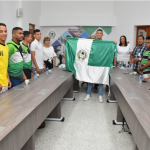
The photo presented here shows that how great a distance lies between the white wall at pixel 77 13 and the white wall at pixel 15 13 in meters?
0.43

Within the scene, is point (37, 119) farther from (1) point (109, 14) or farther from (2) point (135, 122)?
(1) point (109, 14)

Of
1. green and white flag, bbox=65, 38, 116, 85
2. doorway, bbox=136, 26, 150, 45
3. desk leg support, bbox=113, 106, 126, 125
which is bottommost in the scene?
desk leg support, bbox=113, 106, 126, 125

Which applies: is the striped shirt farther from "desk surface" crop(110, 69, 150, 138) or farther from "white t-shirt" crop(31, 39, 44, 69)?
"white t-shirt" crop(31, 39, 44, 69)

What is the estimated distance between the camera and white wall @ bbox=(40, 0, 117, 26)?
7.90 meters

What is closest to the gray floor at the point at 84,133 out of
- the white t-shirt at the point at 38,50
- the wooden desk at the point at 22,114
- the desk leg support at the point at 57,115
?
the desk leg support at the point at 57,115

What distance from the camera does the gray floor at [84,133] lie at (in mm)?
2438

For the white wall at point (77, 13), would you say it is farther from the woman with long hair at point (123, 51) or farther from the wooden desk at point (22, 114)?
the wooden desk at point (22, 114)

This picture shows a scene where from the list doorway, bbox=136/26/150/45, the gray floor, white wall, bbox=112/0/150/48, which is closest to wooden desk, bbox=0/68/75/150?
the gray floor

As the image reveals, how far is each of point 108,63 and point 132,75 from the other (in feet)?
2.07

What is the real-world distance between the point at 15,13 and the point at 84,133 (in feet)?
14.7

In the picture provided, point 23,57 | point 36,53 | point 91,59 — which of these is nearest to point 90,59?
point 91,59

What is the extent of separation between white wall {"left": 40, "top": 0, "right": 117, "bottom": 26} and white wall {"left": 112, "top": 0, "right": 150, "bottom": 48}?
10.4 inches

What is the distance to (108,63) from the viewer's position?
4215 millimetres

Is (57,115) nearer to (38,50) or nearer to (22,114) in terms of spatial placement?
(38,50)
